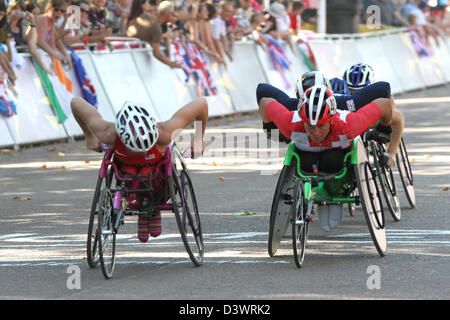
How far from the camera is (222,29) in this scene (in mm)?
23812

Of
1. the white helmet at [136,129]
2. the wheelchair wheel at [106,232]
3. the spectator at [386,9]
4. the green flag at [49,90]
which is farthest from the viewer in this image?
the spectator at [386,9]

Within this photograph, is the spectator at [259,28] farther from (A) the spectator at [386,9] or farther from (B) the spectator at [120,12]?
(A) the spectator at [386,9]

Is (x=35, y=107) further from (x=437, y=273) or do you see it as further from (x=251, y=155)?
(x=437, y=273)

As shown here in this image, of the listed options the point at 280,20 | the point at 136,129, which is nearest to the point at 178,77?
the point at 280,20

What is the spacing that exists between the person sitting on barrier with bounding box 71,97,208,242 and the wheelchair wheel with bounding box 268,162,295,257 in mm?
717

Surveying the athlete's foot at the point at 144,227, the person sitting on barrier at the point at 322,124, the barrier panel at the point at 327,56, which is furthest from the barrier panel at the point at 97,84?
the athlete's foot at the point at 144,227

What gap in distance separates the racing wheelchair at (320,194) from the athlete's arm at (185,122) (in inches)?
29.1

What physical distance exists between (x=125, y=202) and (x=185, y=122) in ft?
2.63

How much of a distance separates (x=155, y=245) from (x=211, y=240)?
1.76ft

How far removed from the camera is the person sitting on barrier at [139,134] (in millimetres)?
8420

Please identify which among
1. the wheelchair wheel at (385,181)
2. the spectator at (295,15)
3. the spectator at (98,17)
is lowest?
the spectator at (295,15)

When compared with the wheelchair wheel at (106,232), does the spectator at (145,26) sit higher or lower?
lower

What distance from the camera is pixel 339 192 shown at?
9.50 metres
